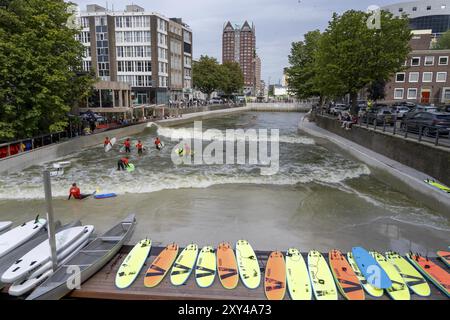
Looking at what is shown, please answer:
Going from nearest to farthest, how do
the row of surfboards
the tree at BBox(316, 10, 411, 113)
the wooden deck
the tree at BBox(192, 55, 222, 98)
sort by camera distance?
1. the wooden deck
2. the row of surfboards
3. the tree at BBox(316, 10, 411, 113)
4. the tree at BBox(192, 55, 222, 98)

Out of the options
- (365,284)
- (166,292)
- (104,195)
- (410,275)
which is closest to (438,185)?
(410,275)

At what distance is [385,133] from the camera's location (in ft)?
81.3

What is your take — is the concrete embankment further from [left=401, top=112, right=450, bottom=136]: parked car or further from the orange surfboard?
the orange surfboard

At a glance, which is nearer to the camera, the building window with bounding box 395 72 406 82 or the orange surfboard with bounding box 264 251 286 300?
the orange surfboard with bounding box 264 251 286 300

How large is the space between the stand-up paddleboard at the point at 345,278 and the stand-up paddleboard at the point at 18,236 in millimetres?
9295

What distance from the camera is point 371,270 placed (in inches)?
353

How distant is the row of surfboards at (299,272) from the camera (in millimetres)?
8234

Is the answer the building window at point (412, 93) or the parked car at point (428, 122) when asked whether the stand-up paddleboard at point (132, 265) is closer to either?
the parked car at point (428, 122)

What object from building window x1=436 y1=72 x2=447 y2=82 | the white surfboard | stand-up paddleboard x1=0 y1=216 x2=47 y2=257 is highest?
building window x1=436 y1=72 x2=447 y2=82

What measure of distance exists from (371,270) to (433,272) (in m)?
1.61

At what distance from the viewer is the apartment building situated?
236ft

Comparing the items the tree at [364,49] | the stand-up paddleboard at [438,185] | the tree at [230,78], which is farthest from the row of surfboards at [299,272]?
the tree at [230,78]

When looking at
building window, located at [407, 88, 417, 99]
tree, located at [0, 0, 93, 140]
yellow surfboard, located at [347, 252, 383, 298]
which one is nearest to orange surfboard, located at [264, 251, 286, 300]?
yellow surfboard, located at [347, 252, 383, 298]
